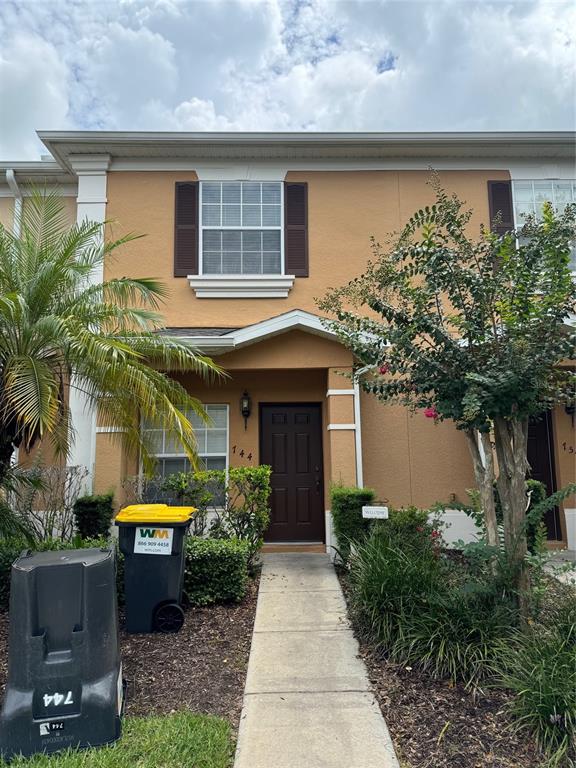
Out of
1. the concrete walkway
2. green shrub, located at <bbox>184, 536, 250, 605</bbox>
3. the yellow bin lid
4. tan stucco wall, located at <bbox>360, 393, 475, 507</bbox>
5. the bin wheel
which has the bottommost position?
the concrete walkway

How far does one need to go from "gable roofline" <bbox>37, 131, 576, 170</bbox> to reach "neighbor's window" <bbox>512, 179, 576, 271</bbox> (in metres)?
0.45

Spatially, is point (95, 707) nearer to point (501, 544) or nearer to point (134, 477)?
point (501, 544)

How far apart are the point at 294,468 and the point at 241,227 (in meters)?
4.37

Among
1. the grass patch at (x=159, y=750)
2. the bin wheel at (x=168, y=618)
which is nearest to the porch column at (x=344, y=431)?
the bin wheel at (x=168, y=618)

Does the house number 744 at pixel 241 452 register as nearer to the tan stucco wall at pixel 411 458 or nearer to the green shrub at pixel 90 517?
the tan stucco wall at pixel 411 458

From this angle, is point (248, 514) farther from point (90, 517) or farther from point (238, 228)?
point (238, 228)

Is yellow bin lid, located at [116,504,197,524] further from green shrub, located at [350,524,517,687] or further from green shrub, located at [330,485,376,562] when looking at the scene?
green shrub, located at [330,485,376,562]

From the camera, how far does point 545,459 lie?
8.82 metres

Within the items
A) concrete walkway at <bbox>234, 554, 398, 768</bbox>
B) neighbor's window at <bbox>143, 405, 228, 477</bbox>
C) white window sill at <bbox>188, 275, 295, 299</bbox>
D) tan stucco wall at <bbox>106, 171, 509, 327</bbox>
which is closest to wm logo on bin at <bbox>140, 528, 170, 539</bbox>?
concrete walkway at <bbox>234, 554, 398, 768</bbox>

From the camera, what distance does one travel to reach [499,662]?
3.81m

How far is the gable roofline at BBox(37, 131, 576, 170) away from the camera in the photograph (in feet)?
28.7

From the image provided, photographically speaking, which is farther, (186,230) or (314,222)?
(314,222)

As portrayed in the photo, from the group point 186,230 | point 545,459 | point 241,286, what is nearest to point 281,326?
point 241,286

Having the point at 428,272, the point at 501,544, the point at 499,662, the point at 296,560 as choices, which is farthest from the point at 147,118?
the point at 499,662
